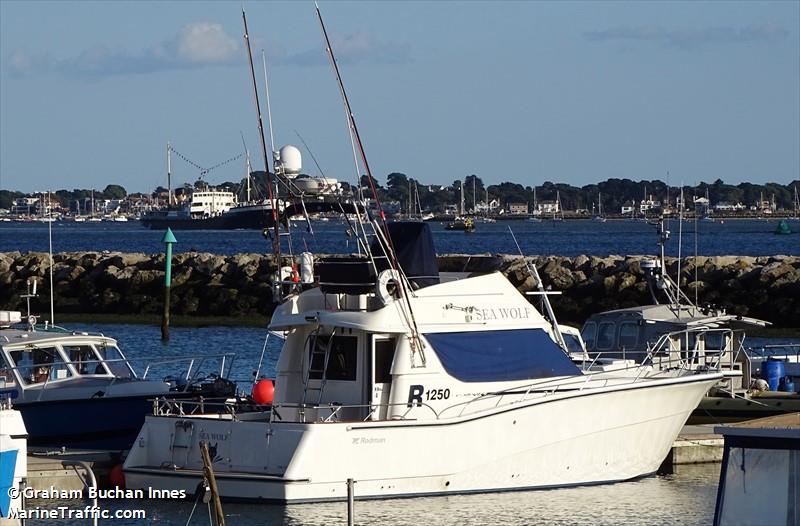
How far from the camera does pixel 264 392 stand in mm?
20781

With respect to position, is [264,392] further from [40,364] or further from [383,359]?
[40,364]

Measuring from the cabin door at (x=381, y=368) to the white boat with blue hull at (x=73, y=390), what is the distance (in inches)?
152

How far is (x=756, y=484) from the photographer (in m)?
11.3

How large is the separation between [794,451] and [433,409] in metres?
7.85

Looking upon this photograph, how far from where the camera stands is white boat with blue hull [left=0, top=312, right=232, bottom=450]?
21328 mm

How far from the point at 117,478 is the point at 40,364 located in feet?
11.6

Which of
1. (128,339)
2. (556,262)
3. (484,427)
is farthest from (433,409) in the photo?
(556,262)

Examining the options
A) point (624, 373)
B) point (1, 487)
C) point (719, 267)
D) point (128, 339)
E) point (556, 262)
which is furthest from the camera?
point (556, 262)

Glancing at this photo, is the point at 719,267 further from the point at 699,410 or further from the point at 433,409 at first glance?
the point at 433,409

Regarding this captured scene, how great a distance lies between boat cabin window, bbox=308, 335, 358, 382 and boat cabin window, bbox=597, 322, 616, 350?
615 centimetres

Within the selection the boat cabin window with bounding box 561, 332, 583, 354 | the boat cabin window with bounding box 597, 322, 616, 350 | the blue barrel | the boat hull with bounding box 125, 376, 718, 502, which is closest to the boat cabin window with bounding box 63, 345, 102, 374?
the boat hull with bounding box 125, 376, 718, 502

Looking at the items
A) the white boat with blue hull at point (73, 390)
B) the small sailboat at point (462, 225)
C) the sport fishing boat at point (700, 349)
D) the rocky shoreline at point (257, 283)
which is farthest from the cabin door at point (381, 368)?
the small sailboat at point (462, 225)

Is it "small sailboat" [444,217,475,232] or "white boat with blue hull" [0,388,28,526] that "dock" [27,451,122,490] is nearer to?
"white boat with blue hull" [0,388,28,526]

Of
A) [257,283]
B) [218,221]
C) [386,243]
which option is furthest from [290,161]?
[218,221]
